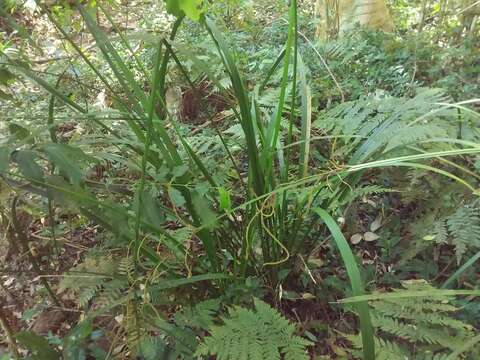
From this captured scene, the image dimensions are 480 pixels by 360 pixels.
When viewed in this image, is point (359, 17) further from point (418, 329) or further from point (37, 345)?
point (37, 345)

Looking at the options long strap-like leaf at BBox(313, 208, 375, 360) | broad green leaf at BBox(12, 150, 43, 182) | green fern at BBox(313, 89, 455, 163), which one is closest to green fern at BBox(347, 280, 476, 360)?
long strap-like leaf at BBox(313, 208, 375, 360)

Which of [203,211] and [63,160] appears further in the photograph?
[203,211]

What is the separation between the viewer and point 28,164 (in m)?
0.89

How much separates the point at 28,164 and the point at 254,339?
0.64m

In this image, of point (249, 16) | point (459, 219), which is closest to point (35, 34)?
point (249, 16)

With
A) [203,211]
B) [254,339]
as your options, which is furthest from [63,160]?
[254,339]

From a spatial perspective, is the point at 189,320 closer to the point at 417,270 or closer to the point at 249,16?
the point at 417,270

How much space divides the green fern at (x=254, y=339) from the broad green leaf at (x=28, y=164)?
0.53 metres

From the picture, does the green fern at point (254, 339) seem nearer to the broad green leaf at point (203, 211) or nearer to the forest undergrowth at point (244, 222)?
the forest undergrowth at point (244, 222)

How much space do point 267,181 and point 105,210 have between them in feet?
1.53

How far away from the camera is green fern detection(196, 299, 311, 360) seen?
3.23ft

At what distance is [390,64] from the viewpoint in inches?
97.6

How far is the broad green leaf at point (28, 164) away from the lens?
0.88 meters

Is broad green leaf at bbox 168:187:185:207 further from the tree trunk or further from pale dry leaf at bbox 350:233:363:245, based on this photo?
the tree trunk
